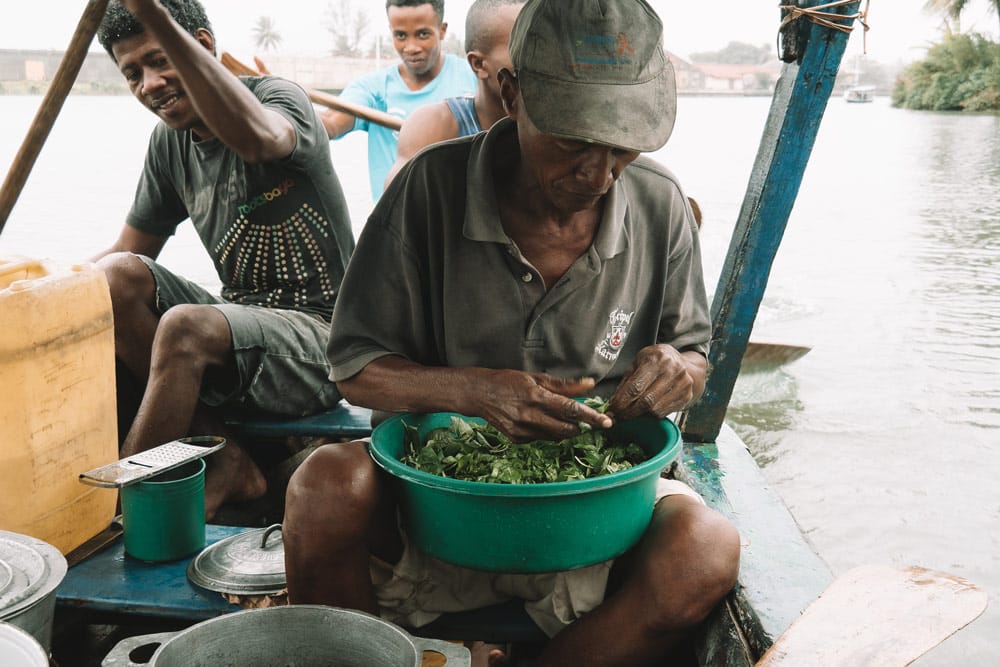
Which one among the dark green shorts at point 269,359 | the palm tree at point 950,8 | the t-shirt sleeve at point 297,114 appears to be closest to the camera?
the dark green shorts at point 269,359

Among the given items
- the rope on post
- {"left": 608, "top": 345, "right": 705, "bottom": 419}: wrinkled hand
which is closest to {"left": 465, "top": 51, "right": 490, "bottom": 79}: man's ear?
the rope on post

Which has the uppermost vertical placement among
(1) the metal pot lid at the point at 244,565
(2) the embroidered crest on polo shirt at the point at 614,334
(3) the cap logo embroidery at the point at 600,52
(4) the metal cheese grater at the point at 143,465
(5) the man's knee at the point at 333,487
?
(3) the cap logo embroidery at the point at 600,52

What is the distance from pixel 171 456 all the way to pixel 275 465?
2.87 ft

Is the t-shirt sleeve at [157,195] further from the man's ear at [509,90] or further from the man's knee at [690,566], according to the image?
the man's knee at [690,566]

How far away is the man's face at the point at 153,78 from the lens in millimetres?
2639

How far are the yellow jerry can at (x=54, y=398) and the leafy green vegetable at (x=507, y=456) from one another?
911mm

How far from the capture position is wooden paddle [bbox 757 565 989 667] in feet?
4.56

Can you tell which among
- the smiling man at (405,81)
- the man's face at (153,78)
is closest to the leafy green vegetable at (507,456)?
the man's face at (153,78)

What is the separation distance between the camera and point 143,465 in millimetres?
2082

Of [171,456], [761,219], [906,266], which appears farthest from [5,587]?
[906,266]

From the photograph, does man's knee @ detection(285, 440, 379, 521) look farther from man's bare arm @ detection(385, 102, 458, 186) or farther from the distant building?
the distant building

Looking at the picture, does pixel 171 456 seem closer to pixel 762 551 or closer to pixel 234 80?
pixel 234 80

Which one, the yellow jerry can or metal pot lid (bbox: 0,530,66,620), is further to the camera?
the yellow jerry can

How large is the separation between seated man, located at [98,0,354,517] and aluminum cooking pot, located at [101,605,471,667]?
46.6 inches
